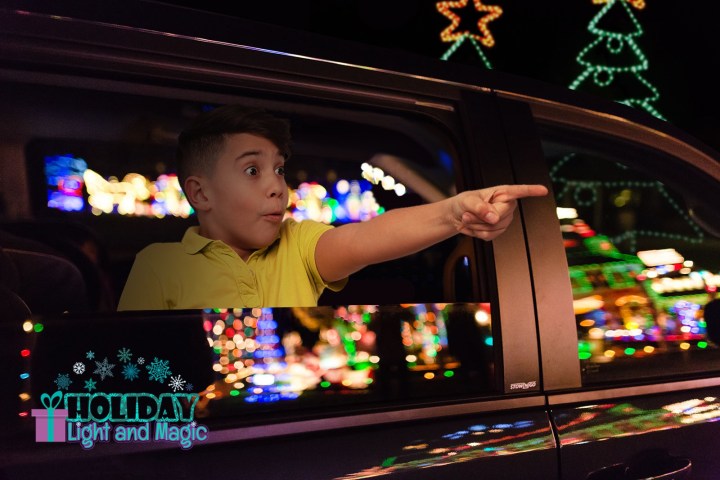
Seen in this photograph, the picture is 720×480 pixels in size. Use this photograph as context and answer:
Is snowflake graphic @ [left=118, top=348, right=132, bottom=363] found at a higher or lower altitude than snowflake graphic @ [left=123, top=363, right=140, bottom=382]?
higher

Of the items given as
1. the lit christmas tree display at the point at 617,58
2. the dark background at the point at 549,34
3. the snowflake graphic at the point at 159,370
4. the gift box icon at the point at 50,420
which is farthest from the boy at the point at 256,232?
the lit christmas tree display at the point at 617,58

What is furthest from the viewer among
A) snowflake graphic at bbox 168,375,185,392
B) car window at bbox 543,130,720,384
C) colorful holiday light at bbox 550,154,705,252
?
colorful holiday light at bbox 550,154,705,252

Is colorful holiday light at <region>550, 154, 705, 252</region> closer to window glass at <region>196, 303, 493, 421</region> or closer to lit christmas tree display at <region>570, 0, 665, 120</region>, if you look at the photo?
→ window glass at <region>196, 303, 493, 421</region>

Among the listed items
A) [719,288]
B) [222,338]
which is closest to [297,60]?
[222,338]

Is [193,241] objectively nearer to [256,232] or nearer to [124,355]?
[256,232]

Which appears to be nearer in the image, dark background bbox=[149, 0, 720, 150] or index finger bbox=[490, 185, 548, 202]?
index finger bbox=[490, 185, 548, 202]

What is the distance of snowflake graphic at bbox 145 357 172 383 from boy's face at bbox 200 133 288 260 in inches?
11.6

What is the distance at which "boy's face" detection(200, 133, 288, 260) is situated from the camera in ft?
5.19

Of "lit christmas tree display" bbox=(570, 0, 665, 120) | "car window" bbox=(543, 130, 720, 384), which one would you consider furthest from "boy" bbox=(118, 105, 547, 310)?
"lit christmas tree display" bbox=(570, 0, 665, 120)

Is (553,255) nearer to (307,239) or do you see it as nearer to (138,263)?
(307,239)

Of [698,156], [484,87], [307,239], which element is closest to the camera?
[307,239]

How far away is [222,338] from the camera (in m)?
1.45

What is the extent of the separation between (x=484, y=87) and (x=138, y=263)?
3.39 feet

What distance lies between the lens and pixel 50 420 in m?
1.31
